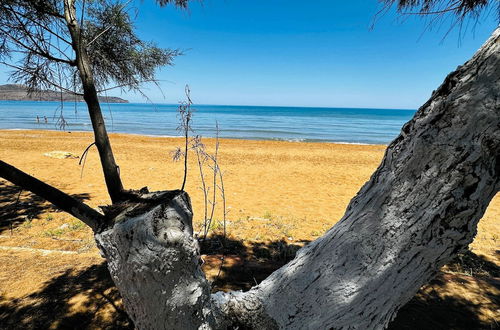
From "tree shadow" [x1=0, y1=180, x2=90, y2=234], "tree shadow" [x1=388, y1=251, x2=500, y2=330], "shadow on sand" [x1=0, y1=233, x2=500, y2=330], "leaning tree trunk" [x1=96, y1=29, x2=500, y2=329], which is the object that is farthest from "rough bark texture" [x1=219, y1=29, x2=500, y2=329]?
"tree shadow" [x1=0, y1=180, x2=90, y2=234]

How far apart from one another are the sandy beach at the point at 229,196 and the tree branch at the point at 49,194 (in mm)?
2268

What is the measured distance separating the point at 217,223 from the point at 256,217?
1.02 metres

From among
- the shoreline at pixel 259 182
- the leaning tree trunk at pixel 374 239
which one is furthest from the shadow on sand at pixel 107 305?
the shoreline at pixel 259 182

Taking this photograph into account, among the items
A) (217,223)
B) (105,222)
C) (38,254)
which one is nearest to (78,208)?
(105,222)

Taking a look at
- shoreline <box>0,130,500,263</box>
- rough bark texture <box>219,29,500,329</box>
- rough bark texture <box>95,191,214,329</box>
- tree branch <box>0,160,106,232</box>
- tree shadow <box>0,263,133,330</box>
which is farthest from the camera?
shoreline <box>0,130,500,263</box>

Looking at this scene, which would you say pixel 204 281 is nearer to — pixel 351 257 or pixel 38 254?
pixel 351 257

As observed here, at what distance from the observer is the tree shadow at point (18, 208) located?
5515 millimetres

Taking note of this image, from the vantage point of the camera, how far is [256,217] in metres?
6.38

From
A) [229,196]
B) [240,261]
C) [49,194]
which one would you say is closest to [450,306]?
[240,261]

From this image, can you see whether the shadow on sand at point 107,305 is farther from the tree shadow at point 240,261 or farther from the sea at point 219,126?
the sea at point 219,126

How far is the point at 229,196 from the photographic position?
8.03m

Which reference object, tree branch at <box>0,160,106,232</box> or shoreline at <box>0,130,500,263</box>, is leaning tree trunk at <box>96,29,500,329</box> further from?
shoreline at <box>0,130,500,263</box>

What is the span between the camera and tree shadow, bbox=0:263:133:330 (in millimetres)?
2510

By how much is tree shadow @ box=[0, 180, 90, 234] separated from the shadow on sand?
10.1ft
